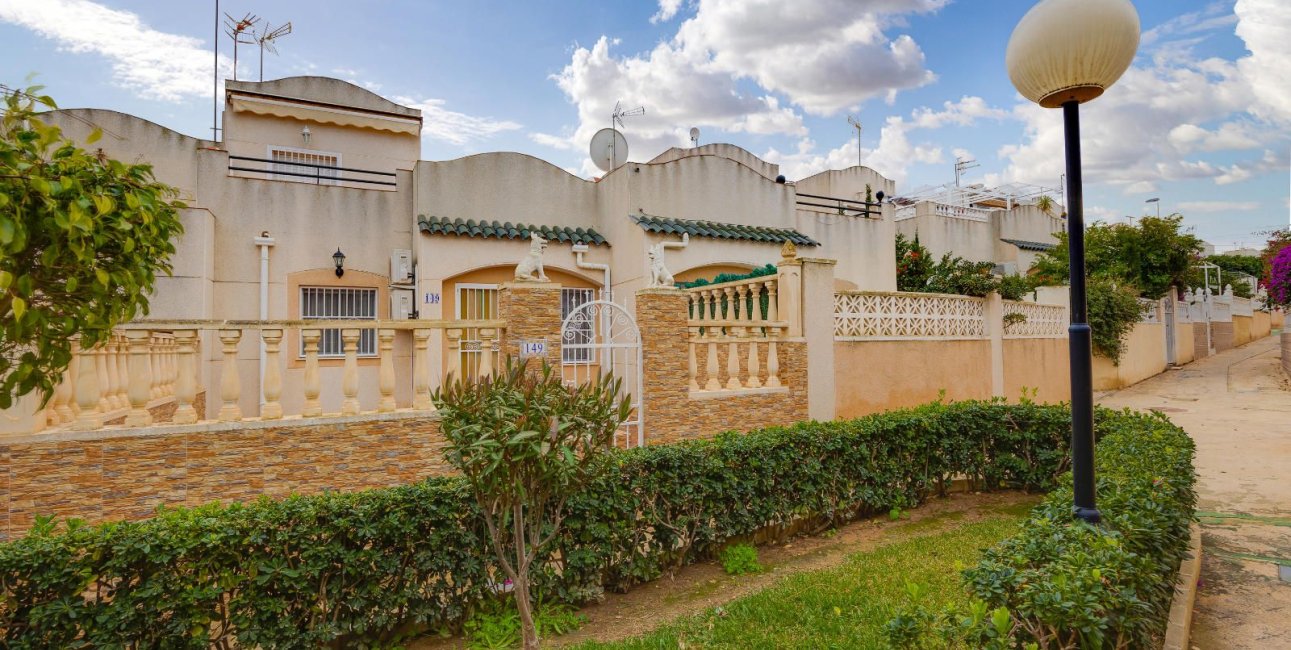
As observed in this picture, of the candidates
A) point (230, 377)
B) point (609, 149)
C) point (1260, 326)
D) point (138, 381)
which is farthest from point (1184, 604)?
point (1260, 326)

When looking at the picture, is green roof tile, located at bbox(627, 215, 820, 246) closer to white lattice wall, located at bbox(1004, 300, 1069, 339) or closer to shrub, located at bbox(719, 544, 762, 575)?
white lattice wall, located at bbox(1004, 300, 1069, 339)

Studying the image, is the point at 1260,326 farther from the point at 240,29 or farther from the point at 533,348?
the point at 240,29

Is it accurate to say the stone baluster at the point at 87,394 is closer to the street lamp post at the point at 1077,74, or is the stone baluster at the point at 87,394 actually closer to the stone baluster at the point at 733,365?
the stone baluster at the point at 733,365

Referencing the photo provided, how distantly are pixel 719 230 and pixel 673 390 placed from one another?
18.0 feet

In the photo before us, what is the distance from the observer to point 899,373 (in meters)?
9.09

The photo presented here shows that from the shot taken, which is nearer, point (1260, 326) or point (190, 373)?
point (190, 373)

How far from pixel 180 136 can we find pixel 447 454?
9947mm

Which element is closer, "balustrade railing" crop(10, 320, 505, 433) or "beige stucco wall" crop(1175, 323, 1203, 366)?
"balustrade railing" crop(10, 320, 505, 433)

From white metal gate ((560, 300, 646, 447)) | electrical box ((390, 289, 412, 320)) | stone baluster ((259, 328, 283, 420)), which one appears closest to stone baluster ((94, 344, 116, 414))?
stone baluster ((259, 328, 283, 420))

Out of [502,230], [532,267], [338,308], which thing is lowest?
[338,308]

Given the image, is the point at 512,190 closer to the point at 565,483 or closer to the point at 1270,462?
the point at 565,483

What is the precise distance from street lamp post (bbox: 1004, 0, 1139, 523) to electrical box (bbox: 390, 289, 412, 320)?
9.46 m

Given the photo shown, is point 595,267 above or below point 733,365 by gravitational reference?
above

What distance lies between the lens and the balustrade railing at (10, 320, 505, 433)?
16.7ft
